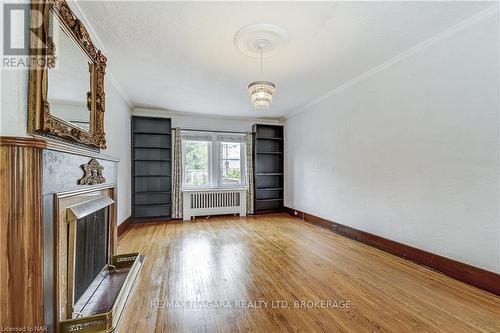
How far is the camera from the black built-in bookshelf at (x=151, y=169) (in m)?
5.04

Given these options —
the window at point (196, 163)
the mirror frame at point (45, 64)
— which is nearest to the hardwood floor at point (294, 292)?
the mirror frame at point (45, 64)

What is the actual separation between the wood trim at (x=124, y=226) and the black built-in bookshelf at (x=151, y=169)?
295 mm

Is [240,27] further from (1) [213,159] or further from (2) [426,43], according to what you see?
(1) [213,159]

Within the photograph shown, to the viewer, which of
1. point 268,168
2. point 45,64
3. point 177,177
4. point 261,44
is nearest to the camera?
point 45,64

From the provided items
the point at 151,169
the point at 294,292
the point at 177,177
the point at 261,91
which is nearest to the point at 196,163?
the point at 177,177

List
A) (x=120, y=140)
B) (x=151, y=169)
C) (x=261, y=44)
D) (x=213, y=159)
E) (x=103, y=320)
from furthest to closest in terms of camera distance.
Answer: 1. (x=213, y=159)
2. (x=151, y=169)
3. (x=120, y=140)
4. (x=261, y=44)
5. (x=103, y=320)

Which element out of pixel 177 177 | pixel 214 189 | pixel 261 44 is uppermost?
pixel 261 44

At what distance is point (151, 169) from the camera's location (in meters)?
5.23

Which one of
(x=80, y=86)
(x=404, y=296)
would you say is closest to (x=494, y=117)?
(x=404, y=296)

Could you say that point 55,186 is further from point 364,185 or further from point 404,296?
point 364,185

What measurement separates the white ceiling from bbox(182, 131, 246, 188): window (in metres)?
1.95

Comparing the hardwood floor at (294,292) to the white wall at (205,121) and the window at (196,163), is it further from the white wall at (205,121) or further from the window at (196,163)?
the white wall at (205,121)
